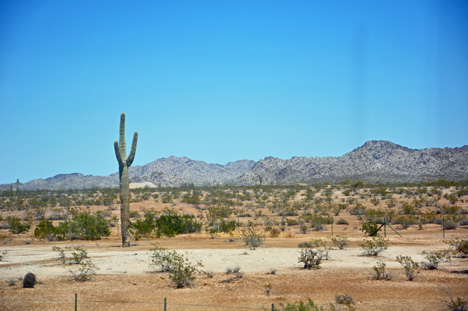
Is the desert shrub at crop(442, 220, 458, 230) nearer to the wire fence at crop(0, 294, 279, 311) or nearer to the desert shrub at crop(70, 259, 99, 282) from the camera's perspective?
the wire fence at crop(0, 294, 279, 311)

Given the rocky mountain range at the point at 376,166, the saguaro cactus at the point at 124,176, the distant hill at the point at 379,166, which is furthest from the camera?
the rocky mountain range at the point at 376,166

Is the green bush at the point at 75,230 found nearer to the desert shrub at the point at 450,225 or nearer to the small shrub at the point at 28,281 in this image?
the small shrub at the point at 28,281

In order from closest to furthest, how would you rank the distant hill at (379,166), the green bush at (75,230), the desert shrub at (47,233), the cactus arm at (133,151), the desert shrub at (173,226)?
the cactus arm at (133,151) < the desert shrub at (47,233) < the green bush at (75,230) < the desert shrub at (173,226) < the distant hill at (379,166)

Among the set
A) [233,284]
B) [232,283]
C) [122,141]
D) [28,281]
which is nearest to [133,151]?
[122,141]

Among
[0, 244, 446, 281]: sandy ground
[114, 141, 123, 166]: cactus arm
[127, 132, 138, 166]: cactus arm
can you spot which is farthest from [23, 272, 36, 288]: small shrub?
[127, 132, 138, 166]: cactus arm

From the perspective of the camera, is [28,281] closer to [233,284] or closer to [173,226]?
[233,284]

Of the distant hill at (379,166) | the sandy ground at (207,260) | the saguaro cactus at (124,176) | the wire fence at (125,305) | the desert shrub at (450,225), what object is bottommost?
the wire fence at (125,305)

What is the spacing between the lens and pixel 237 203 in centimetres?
6353

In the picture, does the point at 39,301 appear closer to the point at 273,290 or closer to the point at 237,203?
the point at 273,290

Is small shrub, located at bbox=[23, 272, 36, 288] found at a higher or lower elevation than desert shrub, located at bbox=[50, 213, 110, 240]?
lower

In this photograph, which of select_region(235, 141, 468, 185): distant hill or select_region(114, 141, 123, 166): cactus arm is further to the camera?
select_region(235, 141, 468, 185): distant hill

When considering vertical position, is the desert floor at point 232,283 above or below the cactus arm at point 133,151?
below

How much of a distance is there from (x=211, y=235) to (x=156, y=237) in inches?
156

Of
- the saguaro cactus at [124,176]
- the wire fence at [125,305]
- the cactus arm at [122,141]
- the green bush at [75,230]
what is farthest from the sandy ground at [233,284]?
the green bush at [75,230]
